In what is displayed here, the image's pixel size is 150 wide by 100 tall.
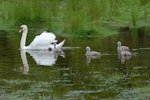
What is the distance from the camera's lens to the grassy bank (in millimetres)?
24000

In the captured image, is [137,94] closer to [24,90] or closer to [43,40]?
[24,90]

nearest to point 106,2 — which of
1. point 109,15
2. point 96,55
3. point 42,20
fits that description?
point 109,15

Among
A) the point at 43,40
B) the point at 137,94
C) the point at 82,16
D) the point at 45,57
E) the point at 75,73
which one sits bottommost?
the point at 137,94

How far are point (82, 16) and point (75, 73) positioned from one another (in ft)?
28.7

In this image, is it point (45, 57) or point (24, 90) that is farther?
point (45, 57)

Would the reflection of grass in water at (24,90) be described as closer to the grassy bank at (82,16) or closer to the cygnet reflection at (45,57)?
the cygnet reflection at (45,57)

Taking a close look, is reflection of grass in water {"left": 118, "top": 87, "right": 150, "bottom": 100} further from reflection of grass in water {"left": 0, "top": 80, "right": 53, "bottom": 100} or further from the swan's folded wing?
the swan's folded wing

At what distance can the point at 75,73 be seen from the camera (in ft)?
50.3

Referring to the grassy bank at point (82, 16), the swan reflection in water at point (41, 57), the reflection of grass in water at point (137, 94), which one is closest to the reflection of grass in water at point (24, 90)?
the reflection of grass in water at point (137, 94)

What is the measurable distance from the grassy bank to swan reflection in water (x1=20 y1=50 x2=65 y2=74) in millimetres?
3517

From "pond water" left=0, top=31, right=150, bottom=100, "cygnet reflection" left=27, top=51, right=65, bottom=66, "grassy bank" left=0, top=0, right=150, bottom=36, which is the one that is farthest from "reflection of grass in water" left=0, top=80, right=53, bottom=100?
"grassy bank" left=0, top=0, right=150, bottom=36

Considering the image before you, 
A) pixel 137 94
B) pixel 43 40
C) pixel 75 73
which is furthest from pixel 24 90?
pixel 43 40

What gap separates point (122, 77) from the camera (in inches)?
576

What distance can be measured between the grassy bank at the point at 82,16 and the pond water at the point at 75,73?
214cm
